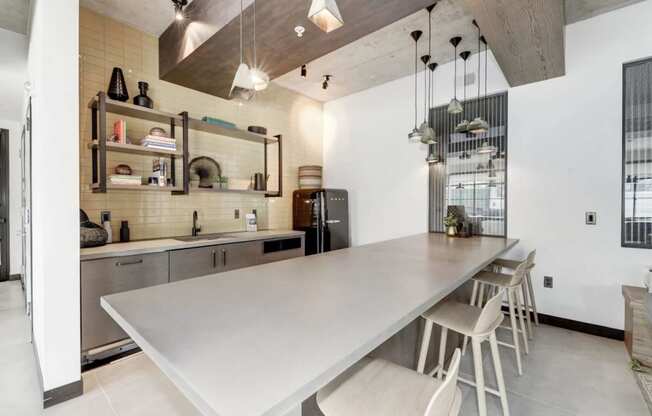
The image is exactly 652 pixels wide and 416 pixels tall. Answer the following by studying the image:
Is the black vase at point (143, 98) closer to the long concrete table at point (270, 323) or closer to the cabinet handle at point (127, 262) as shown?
the cabinet handle at point (127, 262)

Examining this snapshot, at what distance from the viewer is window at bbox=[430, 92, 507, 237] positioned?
11.5 ft

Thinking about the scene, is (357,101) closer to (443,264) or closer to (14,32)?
(443,264)

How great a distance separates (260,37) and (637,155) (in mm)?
3581

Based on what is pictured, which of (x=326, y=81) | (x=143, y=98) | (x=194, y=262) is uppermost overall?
(x=326, y=81)

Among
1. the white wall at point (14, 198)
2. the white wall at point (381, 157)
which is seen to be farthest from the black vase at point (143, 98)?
the white wall at point (14, 198)

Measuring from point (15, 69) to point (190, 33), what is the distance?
2.53 m

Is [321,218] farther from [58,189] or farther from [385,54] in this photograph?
[58,189]

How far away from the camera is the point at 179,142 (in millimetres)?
3484

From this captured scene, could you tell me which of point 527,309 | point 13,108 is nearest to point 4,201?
point 13,108

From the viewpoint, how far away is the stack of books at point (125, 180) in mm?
2754

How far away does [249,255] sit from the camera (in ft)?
11.1

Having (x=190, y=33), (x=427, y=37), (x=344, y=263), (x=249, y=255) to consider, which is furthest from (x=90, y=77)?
(x=427, y=37)

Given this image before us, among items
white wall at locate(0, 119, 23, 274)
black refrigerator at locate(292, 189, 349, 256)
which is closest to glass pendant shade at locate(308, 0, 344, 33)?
black refrigerator at locate(292, 189, 349, 256)

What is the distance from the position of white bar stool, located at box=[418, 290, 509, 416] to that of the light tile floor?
1.23 feet
